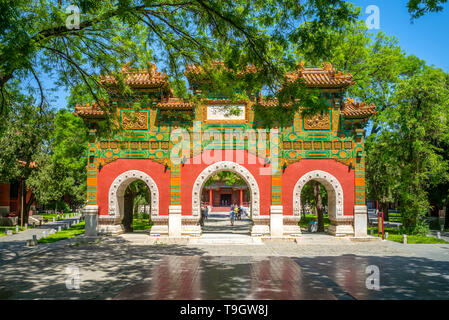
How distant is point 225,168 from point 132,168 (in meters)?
4.46

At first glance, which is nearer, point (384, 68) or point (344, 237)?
point (344, 237)

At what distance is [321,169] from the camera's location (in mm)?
15523

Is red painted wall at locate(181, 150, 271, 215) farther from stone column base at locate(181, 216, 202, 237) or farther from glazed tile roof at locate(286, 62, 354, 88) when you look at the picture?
glazed tile roof at locate(286, 62, 354, 88)

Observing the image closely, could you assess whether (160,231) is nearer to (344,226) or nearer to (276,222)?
(276,222)

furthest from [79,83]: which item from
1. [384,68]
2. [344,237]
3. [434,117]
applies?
[384,68]

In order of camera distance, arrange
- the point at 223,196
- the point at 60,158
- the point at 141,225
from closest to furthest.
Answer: the point at 141,225, the point at 60,158, the point at 223,196

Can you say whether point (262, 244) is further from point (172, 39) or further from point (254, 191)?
point (172, 39)

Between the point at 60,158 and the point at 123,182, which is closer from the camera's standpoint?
the point at 123,182

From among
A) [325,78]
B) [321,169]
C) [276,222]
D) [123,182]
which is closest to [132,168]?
[123,182]

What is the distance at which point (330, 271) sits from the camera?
363 inches

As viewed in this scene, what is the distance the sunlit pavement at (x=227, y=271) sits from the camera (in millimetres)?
7006

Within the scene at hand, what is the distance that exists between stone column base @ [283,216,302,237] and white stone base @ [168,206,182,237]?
491 cm

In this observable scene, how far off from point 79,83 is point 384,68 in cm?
1910

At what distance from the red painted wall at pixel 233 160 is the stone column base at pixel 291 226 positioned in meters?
1.04
